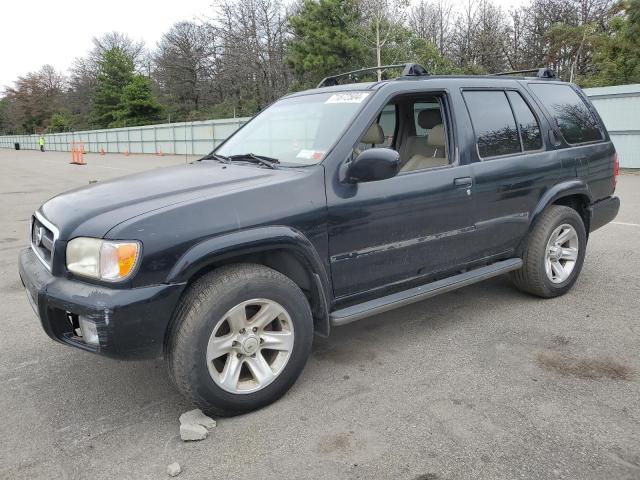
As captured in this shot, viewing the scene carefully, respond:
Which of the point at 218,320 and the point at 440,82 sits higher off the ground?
the point at 440,82

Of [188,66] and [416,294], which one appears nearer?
[416,294]

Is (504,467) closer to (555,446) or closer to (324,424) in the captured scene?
(555,446)

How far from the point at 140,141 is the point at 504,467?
1677 inches

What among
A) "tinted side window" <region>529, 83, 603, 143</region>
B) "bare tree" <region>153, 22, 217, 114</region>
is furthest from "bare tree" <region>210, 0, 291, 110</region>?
"tinted side window" <region>529, 83, 603, 143</region>

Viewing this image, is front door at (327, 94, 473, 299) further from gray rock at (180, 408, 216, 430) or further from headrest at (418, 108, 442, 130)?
gray rock at (180, 408, 216, 430)

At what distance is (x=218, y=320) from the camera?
270cm

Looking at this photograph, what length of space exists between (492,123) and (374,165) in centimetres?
148

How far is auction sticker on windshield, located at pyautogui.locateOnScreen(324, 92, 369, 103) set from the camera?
138 inches

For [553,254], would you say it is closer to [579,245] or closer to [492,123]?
[579,245]

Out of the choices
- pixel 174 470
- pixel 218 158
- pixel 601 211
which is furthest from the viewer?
pixel 601 211

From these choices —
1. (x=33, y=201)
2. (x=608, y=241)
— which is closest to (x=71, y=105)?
(x=33, y=201)

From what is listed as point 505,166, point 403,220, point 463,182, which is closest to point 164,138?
point 505,166

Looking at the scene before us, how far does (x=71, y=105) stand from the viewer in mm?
80438

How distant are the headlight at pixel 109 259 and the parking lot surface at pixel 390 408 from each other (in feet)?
2.90
